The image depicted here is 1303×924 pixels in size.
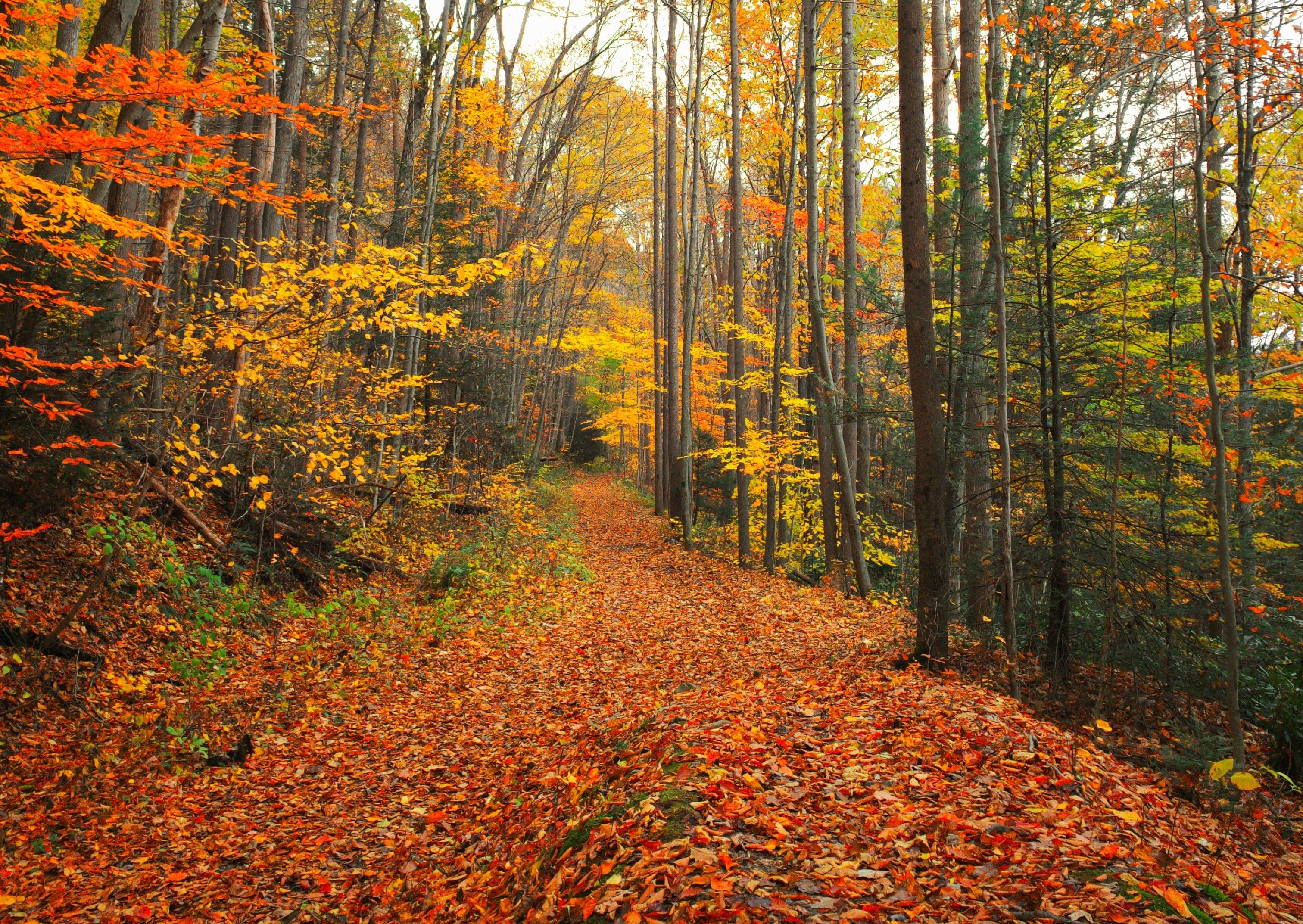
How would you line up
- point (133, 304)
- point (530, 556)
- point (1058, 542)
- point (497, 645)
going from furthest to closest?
point (530, 556), point (133, 304), point (497, 645), point (1058, 542)

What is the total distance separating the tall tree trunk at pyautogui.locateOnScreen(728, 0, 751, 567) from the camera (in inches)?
521

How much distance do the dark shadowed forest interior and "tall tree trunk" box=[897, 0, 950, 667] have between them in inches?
1.9

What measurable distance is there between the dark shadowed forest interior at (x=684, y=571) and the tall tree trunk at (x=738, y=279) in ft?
0.93

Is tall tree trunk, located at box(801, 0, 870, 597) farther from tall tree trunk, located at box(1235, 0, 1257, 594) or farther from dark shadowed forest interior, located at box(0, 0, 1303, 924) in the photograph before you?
tall tree trunk, located at box(1235, 0, 1257, 594)

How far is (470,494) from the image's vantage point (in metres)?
14.6

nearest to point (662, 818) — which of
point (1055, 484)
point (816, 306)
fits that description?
point (1055, 484)

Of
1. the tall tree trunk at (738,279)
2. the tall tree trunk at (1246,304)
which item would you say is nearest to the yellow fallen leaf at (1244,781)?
the tall tree trunk at (1246,304)

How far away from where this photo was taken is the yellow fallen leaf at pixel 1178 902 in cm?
267

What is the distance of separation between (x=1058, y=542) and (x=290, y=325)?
9097mm

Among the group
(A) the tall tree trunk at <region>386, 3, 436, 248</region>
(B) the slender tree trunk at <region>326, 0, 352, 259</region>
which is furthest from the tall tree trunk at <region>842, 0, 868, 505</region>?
(B) the slender tree trunk at <region>326, 0, 352, 259</region>

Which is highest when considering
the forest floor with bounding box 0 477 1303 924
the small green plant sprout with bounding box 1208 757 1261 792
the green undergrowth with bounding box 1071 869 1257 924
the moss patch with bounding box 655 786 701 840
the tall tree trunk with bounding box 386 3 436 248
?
the tall tree trunk with bounding box 386 3 436 248

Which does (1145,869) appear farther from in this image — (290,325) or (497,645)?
(290,325)

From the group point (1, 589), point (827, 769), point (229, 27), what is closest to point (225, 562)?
point (1, 589)

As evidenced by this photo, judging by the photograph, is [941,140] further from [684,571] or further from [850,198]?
→ [684,571]
